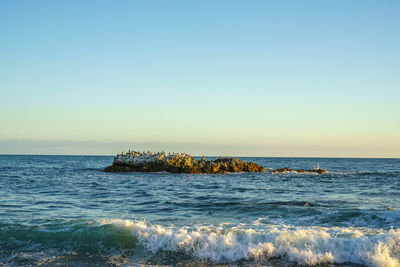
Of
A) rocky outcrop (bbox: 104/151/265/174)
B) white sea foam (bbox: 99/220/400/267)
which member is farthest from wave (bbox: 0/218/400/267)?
rocky outcrop (bbox: 104/151/265/174)

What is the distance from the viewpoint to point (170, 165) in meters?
33.4

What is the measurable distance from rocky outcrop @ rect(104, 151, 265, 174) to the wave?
74.7ft

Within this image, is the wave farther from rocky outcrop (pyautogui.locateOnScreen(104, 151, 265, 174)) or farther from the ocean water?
rocky outcrop (pyautogui.locateOnScreen(104, 151, 265, 174))

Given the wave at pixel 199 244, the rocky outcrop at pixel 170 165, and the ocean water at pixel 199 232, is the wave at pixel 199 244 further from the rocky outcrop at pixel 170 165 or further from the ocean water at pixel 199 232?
the rocky outcrop at pixel 170 165

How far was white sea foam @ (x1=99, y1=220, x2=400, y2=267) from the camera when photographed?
828cm

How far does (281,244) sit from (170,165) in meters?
25.0

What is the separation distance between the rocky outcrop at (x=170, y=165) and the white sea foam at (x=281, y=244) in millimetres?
23345

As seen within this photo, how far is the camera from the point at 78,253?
894 cm

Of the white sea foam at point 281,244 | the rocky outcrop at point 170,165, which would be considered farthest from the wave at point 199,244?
the rocky outcrop at point 170,165

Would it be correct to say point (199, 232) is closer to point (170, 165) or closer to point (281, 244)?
point (281, 244)

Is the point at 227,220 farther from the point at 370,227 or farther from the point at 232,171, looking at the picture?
the point at 232,171

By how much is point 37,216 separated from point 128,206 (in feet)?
11.2

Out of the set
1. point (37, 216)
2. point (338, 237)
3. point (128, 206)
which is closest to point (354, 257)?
point (338, 237)

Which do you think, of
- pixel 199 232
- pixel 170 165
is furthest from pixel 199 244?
pixel 170 165
